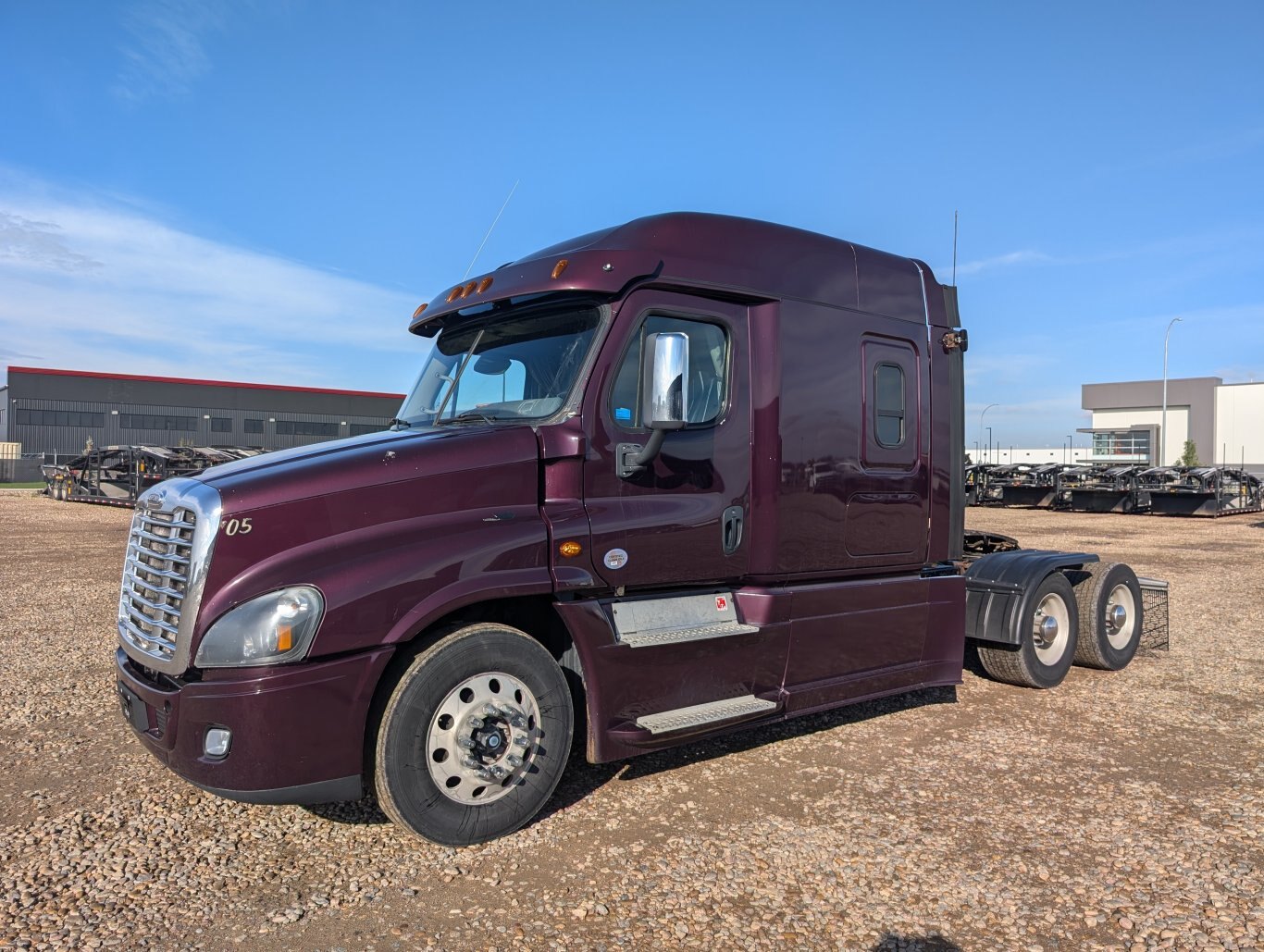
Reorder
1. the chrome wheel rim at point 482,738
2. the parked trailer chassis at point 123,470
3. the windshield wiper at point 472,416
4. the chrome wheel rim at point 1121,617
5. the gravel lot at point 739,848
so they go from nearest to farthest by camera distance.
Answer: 1. the gravel lot at point 739,848
2. the chrome wheel rim at point 482,738
3. the windshield wiper at point 472,416
4. the chrome wheel rim at point 1121,617
5. the parked trailer chassis at point 123,470

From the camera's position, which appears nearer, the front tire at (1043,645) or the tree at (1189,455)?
the front tire at (1043,645)

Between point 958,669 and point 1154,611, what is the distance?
9.88 feet

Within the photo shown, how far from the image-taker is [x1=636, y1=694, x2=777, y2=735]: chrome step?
4113 mm

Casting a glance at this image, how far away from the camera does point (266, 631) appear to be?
3.31 meters

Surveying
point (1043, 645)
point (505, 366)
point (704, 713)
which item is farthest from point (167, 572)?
point (1043, 645)

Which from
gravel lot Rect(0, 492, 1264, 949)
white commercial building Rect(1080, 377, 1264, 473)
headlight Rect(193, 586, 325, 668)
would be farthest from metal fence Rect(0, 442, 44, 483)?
white commercial building Rect(1080, 377, 1264, 473)

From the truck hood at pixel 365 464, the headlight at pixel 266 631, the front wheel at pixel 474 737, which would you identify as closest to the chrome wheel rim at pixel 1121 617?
the front wheel at pixel 474 737

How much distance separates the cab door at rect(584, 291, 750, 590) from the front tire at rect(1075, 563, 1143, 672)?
3810mm

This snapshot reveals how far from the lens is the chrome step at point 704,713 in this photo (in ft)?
13.5

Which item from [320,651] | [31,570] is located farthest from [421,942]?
[31,570]

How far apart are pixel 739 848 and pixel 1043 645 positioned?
12.8 ft

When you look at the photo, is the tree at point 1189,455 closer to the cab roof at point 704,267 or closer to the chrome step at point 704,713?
the cab roof at point 704,267

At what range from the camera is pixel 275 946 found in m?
2.99

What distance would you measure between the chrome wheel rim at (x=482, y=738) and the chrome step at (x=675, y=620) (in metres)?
0.57
